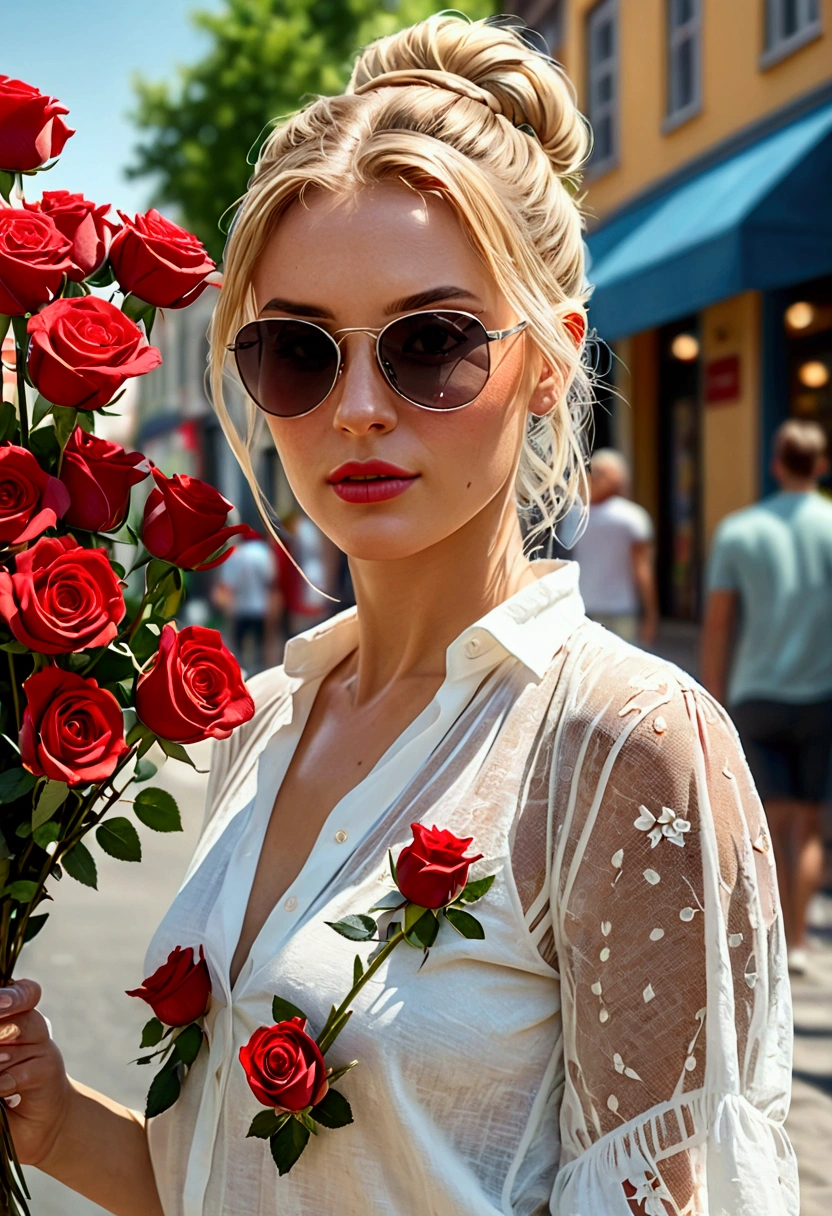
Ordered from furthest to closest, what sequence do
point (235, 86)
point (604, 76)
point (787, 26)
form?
point (235, 86)
point (604, 76)
point (787, 26)

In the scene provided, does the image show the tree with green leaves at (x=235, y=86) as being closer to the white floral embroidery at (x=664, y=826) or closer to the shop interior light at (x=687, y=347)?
the shop interior light at (x=687, y=347)

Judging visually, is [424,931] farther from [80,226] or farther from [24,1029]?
[80,226]

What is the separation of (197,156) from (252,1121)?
20947 millimetres

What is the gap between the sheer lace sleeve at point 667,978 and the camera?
1.26m

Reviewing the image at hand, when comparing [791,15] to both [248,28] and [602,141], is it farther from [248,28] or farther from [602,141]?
[248,28]

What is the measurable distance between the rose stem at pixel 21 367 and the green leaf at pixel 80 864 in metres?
0.40

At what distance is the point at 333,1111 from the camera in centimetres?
133

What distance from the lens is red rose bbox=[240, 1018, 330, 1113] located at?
4.27ft

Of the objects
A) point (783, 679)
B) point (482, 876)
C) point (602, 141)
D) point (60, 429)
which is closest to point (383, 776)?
point (482, 876)

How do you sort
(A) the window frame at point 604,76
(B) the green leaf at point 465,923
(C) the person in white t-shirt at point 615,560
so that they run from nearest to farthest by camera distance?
(B) the green leaf at point 465,923 < (C) the person in white t-shirt at point 615,560 < (A) the window frame at point 604,76

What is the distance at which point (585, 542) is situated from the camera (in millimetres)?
7746

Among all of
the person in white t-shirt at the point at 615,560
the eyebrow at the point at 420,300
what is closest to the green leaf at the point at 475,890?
the eyebrow at the point at 420,300

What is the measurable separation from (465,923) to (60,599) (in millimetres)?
480

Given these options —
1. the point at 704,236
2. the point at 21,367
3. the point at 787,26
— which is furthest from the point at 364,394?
the point at 787,26
